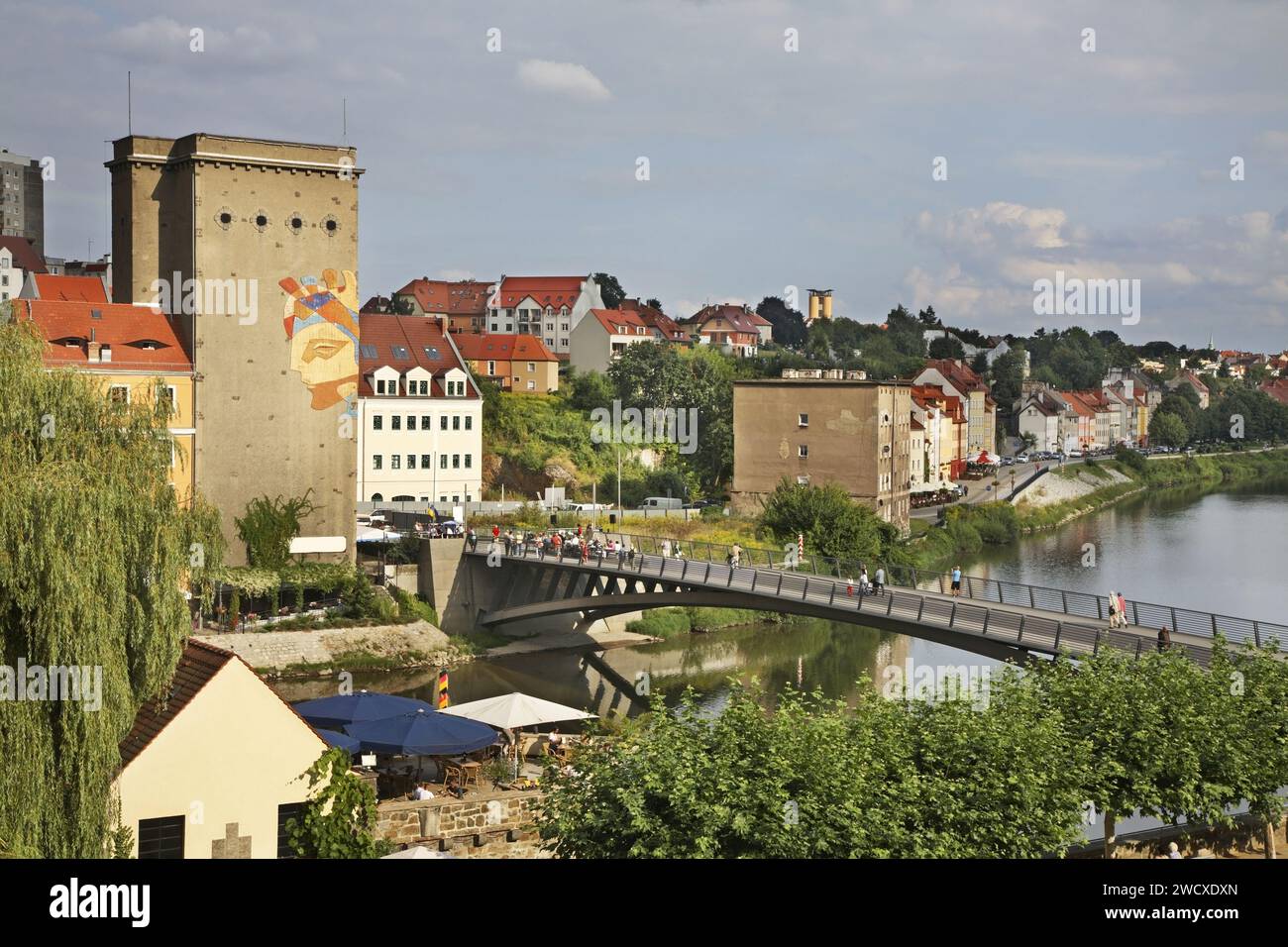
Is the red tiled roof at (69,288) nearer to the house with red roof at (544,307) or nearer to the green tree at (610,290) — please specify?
A: the house with red roof at (544,307)

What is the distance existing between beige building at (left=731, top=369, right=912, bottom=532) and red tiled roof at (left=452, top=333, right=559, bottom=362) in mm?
12935

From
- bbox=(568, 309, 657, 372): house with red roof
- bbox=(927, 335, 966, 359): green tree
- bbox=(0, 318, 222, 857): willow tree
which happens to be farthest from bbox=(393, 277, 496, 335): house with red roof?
bbox=(0, 318, 222, 857): willow tree

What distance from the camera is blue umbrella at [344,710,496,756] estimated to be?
2186 cm

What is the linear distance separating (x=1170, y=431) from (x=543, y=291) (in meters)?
54.1

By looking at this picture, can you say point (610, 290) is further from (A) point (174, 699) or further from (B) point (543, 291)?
(A) point (174, 699)

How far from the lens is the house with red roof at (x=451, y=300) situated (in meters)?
93.6

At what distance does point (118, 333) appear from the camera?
3956 cm

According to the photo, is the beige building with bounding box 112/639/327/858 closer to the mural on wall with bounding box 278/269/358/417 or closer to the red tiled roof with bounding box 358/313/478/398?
the mural on wall with bounding box 278/269/358/417

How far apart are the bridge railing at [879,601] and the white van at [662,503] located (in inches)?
740

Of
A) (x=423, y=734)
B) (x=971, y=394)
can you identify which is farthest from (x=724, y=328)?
(x=423, y=734)

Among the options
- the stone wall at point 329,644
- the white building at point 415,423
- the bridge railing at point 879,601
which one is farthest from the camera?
the white building at point 415,423

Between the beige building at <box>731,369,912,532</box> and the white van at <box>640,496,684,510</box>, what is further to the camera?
the beige building at <box>731,369,912,532</box>

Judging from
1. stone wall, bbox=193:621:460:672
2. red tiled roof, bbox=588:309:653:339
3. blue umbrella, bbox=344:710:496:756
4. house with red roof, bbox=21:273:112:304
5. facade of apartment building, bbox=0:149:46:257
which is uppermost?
facade of apartment building, bbox=0:149:46:257

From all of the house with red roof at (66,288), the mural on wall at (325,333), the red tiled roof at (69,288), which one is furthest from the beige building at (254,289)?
the red tiled roof at (69,288)
